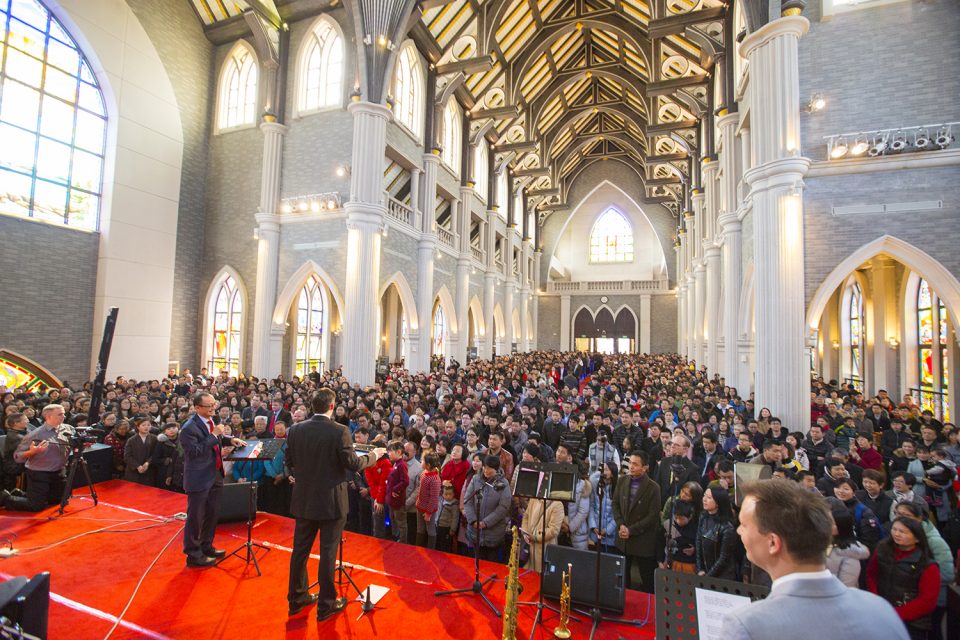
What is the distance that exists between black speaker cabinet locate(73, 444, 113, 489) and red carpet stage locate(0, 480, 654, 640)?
0.91 m

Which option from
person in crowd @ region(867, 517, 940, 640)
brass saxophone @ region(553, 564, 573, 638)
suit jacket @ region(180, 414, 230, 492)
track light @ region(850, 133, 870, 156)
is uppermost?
track light @ region(850, 133, 870, 156)

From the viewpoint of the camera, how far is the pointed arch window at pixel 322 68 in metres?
13.9

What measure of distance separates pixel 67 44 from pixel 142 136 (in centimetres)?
243

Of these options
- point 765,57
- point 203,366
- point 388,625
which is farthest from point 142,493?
point 765,57

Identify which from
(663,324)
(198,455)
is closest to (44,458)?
(198,455)

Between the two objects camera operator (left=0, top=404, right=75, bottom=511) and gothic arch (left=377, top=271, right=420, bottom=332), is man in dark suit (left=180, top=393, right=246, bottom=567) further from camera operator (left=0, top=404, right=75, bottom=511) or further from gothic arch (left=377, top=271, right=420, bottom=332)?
gothic arch (left=377, top=271, right=420, bottom=332)

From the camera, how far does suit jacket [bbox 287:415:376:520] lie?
3375 millimetres

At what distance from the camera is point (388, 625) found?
3418 millimetres

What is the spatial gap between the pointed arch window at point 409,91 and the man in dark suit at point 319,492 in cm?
1320

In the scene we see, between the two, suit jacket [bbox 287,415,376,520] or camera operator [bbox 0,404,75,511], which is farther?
camera operator [bbox 0,404,75,511]

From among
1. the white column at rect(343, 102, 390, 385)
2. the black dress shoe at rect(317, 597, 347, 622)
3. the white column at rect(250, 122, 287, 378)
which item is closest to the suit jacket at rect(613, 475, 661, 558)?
the black dress shoe at rect(317, 597, 347, 622)

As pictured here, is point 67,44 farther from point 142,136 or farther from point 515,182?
point 515,182

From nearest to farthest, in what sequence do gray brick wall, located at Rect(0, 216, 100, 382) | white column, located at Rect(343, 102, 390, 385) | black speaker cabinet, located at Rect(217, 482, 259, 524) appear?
black speaker cabinet, located at Rect(217, 482, 259, 524), gray brick wall, located at Rect(0, 216, 100, 382), white column, located at Rect(343, 102, 390, 385)

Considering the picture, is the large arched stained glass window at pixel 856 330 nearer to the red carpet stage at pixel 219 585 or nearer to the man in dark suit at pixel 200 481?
the red carpet stage at pixel 219 585
